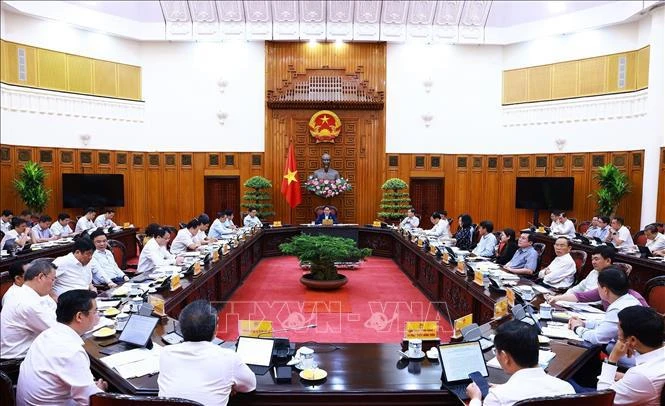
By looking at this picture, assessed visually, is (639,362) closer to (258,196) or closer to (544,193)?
(258,196)

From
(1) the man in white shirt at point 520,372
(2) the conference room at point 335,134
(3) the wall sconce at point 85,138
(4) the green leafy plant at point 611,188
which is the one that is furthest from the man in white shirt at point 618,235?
(3) the wall sconce at point 85,138

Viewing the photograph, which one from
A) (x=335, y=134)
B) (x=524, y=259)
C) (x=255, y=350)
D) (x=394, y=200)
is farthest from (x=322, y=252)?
(x=335, y=134)

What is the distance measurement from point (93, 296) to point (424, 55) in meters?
11.1

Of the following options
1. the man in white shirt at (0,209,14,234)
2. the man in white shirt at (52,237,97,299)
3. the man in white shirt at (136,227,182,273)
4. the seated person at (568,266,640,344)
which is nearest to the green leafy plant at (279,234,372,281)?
the man in white shirt at (136,227,182,273)

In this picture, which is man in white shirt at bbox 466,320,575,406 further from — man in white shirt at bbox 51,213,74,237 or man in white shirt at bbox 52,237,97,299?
man in white shirt at bbox 51,213,74,237

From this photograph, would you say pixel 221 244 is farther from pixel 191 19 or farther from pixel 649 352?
pixel 191 19

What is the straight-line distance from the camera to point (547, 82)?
36.8 feet

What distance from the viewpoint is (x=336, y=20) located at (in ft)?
36.8

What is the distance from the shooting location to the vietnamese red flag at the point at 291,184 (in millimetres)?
11195

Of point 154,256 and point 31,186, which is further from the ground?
point 31,186

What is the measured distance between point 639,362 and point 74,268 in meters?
4.32

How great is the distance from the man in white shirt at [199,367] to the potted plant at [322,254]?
4.48m

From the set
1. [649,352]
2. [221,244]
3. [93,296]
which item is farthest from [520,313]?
[221,244]

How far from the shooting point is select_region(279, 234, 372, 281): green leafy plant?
21.3 feet
